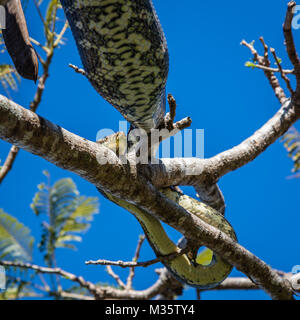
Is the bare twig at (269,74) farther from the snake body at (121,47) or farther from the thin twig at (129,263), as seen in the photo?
the snake body at (121,47)

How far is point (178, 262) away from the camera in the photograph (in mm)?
2529

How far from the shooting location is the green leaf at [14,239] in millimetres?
4930

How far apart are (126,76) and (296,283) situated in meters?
1.74

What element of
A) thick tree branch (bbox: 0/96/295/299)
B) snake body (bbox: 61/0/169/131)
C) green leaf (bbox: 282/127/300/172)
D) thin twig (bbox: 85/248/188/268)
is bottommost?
thin twig (bbox: 85/248/188/268)

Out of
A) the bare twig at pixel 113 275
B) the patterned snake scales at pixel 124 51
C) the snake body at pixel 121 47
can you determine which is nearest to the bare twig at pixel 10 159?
the bare twig at pixel 113 275

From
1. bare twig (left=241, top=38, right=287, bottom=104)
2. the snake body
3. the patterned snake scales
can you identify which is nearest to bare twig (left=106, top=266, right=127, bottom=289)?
the patterned snake scales

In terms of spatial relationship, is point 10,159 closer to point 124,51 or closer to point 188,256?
point 188,256

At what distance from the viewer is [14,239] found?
5.02 m

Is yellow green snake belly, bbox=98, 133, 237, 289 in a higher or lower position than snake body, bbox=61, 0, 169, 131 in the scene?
lower

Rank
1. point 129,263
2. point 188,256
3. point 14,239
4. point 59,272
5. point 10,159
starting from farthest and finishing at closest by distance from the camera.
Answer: point 14,239, point 10,159, point 59,272, point 188,256, point 129,263

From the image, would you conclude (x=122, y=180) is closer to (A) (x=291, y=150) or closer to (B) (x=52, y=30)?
(B) (x=52, y=30)

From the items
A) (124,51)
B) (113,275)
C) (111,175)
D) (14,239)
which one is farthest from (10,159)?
(124,51)

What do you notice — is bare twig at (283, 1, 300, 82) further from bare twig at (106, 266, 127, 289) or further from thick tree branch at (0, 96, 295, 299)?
bare twig at (106, 266, 127, 289)

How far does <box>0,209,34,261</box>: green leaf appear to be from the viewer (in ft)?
16.2
